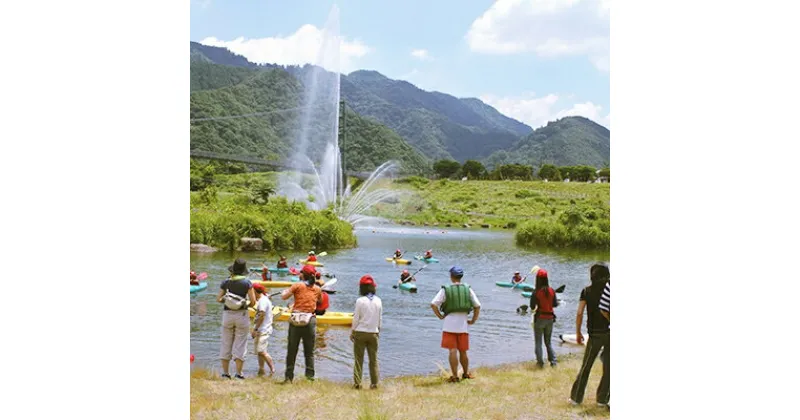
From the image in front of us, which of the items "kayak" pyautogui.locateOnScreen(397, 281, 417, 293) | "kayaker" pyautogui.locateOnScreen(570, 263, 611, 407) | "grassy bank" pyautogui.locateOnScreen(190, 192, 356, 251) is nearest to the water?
"kayak" pyautogui.locateOnScreen(397, 281, 417, 293)

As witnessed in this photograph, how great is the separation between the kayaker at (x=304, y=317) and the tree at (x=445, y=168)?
2.78 m

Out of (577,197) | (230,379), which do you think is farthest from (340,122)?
(230,379)

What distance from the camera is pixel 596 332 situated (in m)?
6.05

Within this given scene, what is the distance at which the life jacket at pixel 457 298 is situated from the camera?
6.40 metres

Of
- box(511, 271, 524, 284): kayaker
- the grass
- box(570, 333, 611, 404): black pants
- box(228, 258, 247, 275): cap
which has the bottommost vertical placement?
the grass

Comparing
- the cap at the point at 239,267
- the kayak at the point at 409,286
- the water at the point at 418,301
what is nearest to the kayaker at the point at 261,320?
the cap at the point at 239,267

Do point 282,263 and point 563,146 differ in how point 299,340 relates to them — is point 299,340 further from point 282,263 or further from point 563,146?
point 563,146

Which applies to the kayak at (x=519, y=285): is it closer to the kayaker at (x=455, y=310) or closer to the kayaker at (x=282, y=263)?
the kayaker at (x=455, y=310)

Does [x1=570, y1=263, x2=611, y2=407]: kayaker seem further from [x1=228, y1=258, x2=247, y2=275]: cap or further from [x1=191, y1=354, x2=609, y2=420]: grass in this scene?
[x1=228, y1=258, x2=247, y2=275]: cap

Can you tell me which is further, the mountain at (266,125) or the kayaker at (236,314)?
the mountain at (266,125)

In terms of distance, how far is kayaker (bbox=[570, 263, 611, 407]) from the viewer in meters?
6.03

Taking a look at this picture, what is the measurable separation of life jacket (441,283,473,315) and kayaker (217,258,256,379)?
1.73 m
